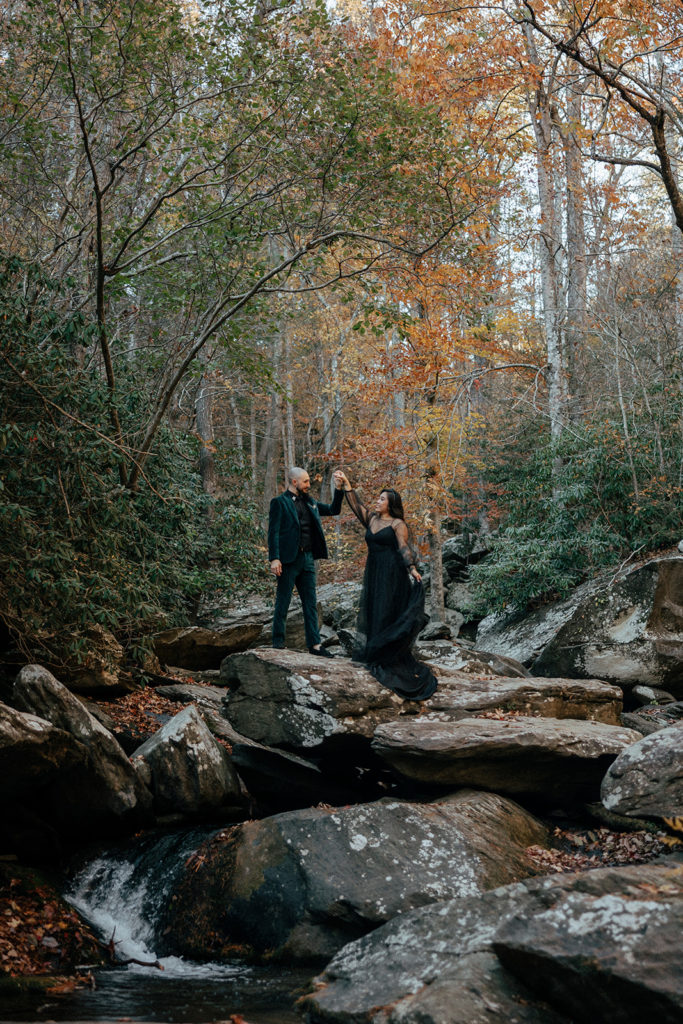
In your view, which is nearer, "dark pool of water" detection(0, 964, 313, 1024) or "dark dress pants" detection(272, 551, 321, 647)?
"dark pool of water" detection(0, 964, 313, 1024)

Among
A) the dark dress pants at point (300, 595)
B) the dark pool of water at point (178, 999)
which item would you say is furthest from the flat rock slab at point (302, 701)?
the dark pool of water at point (178, 999)

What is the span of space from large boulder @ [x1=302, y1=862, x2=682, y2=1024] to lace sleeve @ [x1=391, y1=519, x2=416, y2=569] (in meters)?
4.27

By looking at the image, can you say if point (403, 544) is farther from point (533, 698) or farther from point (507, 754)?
point (507, 754)

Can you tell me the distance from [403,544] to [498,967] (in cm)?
514

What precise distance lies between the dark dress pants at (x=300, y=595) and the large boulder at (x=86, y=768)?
2.36 meters

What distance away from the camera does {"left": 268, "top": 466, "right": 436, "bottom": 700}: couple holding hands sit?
27.2 feet

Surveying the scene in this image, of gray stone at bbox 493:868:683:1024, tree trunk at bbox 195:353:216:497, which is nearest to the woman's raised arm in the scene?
gray stone at bbox 493:868:683:1024

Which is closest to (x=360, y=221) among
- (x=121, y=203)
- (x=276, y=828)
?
(x=121, y=203)

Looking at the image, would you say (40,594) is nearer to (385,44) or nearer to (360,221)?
(360,221)

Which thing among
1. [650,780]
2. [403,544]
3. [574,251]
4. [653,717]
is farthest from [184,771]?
[574,251]

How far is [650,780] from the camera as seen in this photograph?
231 inches

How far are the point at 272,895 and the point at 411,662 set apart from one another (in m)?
3.01

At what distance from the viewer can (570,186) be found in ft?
72.8

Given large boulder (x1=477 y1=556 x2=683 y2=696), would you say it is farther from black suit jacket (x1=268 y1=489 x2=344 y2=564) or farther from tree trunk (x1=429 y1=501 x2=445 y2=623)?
black suit jacket (x1=268 y1=489 x2=344 y2=564)
